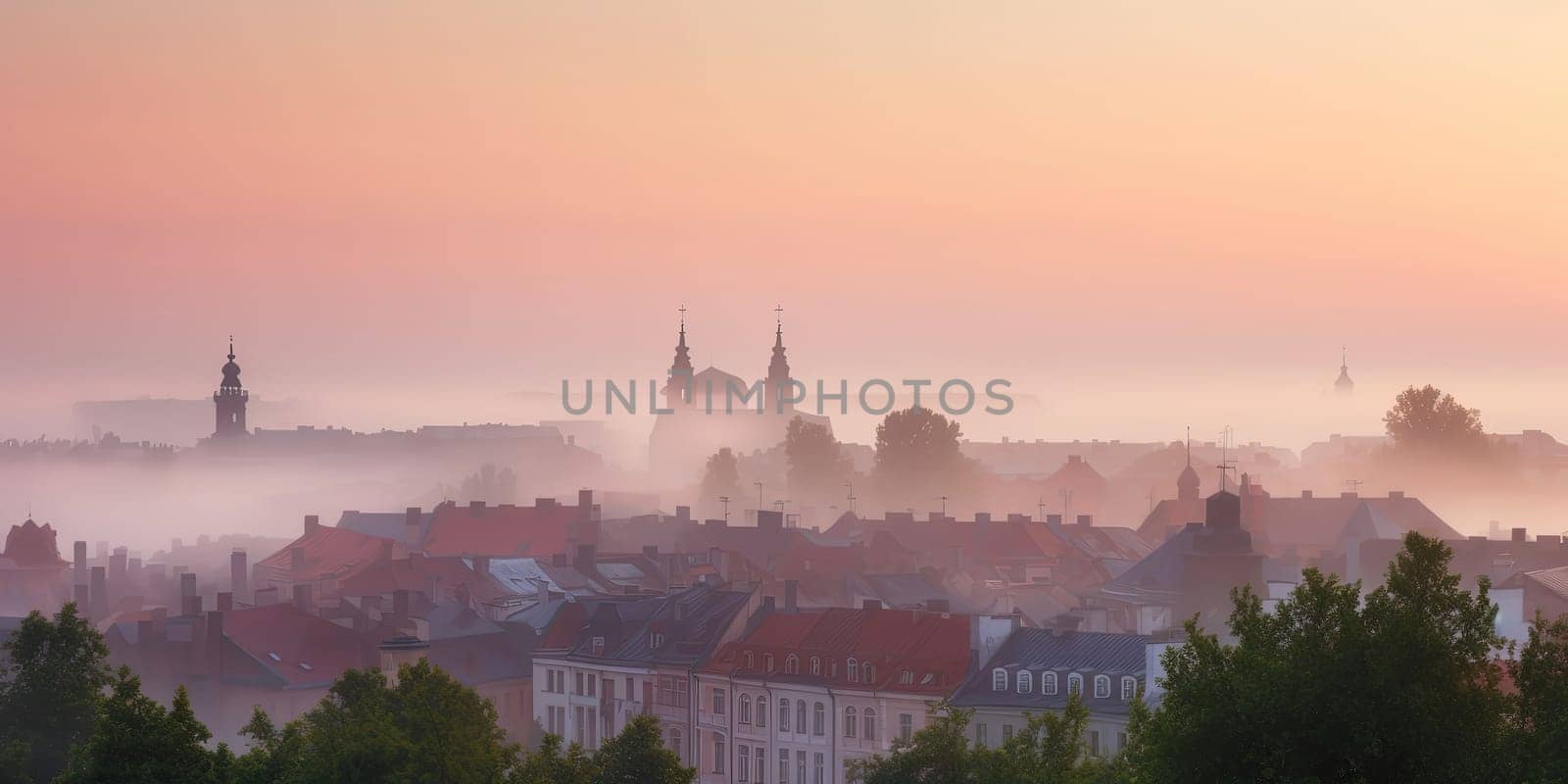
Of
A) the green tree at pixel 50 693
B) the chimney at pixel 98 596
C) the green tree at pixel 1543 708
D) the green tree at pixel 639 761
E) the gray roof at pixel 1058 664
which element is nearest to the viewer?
the green tree at pixel 1543 708

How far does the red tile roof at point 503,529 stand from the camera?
6865 inches

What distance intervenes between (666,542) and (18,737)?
333 feet

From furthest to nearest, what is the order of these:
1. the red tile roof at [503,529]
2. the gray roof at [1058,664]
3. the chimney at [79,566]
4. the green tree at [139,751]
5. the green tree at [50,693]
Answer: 1. the red tile roof at [503,529]
2. the chimney at [79,566]
3. the gray roof at [1058,664]
4. the green tree at [50,693]
5. the green tree at [139,751]

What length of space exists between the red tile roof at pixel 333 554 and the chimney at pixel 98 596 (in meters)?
A: 10.8

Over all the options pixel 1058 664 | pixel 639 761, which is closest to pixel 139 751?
pixel 639 761

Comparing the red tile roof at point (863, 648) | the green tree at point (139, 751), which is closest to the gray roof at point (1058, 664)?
the red tile roof at point (863, 648)

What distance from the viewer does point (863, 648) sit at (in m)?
100

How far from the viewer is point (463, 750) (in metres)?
68.5

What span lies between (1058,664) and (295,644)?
36.8 meters

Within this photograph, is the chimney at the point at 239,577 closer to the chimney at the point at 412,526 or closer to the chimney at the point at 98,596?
the chimney at the point at 98,596

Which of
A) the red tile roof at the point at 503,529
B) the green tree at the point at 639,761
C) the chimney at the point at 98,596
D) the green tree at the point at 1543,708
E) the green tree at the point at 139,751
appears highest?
the red tile roof at the point at 503,529

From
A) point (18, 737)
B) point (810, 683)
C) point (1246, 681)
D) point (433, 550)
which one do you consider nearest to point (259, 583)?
point (433, 550)

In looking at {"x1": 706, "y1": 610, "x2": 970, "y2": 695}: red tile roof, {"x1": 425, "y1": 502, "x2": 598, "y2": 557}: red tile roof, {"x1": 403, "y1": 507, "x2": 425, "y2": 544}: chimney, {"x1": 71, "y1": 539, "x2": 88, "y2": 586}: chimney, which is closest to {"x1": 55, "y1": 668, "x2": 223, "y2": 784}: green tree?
{"x1": 706, "y1": 610, "x2": 970, "y2": 695}: red tile roof

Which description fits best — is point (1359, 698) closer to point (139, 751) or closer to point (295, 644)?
point (139, 751)
